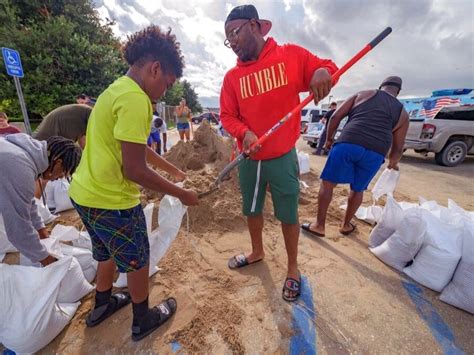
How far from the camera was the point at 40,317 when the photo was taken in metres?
1.32

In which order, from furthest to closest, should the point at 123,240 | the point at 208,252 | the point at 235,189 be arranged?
the point at 235,189 < the point at 208,252 < the point at 123,240

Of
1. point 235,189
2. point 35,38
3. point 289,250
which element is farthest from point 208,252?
point 35,38

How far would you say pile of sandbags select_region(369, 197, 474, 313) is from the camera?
5.44 ft

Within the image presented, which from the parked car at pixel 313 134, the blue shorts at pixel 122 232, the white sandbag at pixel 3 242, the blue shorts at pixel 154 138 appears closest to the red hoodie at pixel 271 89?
the blue shorts at pixel 122 232

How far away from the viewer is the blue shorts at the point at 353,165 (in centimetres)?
229

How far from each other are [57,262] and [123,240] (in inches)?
18.9

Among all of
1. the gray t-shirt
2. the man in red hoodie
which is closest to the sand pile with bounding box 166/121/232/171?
the gray t-shirt

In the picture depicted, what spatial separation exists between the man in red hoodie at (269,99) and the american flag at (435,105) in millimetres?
7168

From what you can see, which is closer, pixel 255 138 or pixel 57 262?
pixel 57 262

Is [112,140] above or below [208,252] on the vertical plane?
above

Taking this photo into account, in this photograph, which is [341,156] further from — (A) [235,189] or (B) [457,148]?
(B) [457,148]

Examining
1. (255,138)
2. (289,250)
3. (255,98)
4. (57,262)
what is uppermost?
(255,98)

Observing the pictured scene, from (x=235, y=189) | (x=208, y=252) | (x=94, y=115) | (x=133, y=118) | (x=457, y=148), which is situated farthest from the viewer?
(x=457, y=148)

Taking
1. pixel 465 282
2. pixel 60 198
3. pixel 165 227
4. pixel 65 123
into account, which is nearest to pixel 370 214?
pixel 465 282
